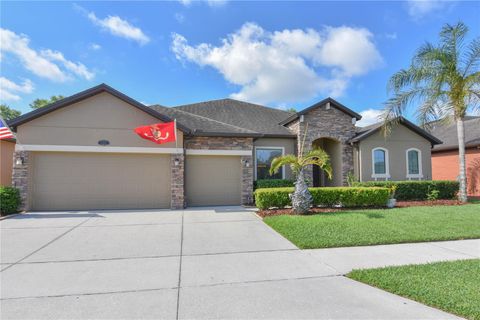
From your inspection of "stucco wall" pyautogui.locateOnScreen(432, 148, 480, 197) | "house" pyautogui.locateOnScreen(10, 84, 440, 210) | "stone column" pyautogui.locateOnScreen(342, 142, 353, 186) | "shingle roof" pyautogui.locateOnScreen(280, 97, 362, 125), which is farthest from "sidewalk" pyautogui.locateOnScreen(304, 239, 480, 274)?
"stucco wall" pyautogui.locateOnScreen(432, 148, 480, 197)

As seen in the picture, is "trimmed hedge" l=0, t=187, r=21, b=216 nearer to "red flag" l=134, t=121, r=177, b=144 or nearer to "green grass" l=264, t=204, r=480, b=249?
"red flag" l=134, t=121, r=177, b=144

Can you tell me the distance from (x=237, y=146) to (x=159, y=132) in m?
3.64

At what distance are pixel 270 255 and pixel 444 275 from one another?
299 cm

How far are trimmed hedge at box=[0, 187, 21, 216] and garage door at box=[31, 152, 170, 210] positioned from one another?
2.03 feet

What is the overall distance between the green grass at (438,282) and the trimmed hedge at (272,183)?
828cm

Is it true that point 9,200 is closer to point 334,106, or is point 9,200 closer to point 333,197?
point 333,197

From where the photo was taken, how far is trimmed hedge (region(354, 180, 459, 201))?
42.2 ft

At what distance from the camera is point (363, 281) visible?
13.9 feet

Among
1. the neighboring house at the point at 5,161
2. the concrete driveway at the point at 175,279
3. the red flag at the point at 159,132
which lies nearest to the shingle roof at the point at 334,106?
the red flag at the point at 159,132

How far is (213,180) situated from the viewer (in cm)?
1246

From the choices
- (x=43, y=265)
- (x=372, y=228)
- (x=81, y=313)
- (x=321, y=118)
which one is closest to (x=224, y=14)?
(x=321, y=118)

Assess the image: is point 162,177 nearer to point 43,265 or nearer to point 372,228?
point 43,265

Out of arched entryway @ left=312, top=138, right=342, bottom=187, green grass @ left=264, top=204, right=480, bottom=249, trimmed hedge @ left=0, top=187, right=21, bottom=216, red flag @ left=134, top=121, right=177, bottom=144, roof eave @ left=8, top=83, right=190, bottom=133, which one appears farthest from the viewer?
arched entryway @ left=312, top=138, right=342, bottom=187

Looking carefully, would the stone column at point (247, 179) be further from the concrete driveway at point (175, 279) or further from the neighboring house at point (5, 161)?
the neighboring house at point (5, 161)
